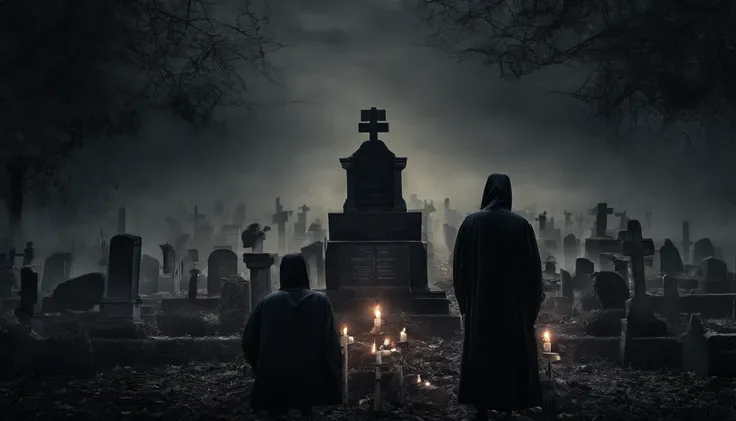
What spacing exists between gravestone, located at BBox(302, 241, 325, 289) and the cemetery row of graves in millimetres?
3682

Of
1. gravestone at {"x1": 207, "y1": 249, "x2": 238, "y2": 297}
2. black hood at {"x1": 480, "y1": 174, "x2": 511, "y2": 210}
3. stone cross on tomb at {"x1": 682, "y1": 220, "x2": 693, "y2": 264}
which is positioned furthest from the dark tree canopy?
stone cross on tomb at {"x1": 682, "y1": 220, "x2": 693, "y2": 264}

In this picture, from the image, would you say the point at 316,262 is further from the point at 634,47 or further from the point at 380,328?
the point at 634,47

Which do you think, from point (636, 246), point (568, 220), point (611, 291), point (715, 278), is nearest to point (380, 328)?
point (636, 246)

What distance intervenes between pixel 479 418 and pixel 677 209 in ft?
119

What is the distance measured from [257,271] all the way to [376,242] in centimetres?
301

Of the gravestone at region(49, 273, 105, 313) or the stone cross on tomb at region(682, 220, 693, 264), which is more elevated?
the stone cross on tomb at region(682, 220, 693, 264)

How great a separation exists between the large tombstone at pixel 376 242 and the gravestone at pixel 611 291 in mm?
3478

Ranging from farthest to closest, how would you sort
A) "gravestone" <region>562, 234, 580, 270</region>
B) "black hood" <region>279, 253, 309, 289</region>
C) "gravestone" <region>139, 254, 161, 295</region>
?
1. "gravestone" <region>562, 234, 580, 270</region>
2. "gravestone" <region>139, 254, 161, 295</region>
3. "black hood" <region>279, 253, 309, 289</region>

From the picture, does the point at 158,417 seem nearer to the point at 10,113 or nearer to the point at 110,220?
the point at 10,113

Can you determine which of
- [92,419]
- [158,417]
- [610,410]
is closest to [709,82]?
[610,410]

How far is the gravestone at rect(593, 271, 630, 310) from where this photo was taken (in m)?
11.1

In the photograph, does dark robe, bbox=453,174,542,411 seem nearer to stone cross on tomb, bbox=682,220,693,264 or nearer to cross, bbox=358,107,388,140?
cross, bbox=358,107,388,140

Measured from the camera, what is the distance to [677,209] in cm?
3428

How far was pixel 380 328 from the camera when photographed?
885 centimetres
